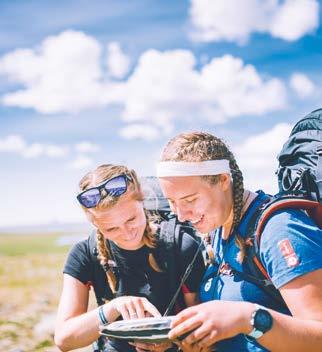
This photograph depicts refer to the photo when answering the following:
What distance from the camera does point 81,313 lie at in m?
5.02

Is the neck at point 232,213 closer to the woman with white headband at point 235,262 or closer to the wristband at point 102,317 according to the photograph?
the woman with white headband at point 235,262

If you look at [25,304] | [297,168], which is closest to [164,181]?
[297,168]

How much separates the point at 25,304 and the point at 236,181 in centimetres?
2000

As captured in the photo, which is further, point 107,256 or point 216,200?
point 107,256

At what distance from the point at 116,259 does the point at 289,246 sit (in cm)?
205

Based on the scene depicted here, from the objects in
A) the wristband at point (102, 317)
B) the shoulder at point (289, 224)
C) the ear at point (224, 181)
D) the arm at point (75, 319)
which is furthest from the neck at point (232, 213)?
the arm at point (75, 319)

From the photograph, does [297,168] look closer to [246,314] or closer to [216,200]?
[216,200]

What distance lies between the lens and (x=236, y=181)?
4.30 metres

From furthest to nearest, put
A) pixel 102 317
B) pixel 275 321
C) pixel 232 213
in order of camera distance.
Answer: pixel 102 317, pixel 232 213, pixel 275 321

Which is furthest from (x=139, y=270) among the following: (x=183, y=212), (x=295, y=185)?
(x=295, y=185)

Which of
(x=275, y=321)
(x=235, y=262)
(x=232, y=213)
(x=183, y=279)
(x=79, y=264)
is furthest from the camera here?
(x=79, y=264)

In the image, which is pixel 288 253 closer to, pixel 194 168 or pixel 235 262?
pixel 235 262

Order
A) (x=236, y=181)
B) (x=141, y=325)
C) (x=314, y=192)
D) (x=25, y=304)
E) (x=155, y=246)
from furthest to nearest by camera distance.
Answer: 1. (x=25, y=304)
2. (x=155, y=246)
3. (x=236, y=181)
4. (x=314, y=192)
5. (x=141, y=325)

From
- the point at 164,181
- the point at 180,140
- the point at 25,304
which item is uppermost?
the point at 180,140
